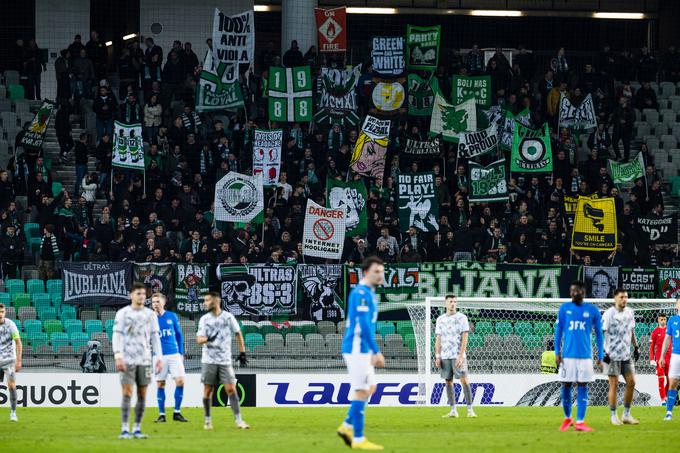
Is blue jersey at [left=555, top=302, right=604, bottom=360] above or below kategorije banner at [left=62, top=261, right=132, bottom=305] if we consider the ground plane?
above

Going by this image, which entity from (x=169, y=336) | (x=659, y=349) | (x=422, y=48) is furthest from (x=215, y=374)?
(x=422, y=48)

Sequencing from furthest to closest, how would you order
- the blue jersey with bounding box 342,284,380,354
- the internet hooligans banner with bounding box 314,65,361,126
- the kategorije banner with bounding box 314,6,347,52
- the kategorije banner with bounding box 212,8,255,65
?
the kategorije banner with bounding box 314,6,347,52, the internet hooligans banner with bounding box 314,65,361,126, the kategorije banner with bounding box 212,8,255,65, the blue jersey with bounding box 342,284,380,354

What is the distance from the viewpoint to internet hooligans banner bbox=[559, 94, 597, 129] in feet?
113

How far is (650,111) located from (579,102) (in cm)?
507

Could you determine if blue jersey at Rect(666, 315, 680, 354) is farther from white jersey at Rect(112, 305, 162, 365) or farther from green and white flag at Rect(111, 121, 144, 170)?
green and white flag at Rect(111, 121, 144, 170)

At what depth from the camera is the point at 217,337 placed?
1717 centimetres

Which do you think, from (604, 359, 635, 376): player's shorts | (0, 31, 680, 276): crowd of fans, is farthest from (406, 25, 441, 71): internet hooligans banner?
(604, 359, 635, 376): player's shorts

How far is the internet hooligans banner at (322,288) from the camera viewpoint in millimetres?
29125

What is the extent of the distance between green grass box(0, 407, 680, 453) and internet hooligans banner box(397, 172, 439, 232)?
9.72 metres

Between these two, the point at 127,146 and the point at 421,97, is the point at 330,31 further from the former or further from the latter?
the point at 127,146

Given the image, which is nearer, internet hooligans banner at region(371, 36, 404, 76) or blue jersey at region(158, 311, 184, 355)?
blue jersey at region(158, 311, 184, 355)

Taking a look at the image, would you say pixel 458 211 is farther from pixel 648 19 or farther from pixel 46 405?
pixel 648 19

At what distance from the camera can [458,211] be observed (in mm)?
31672

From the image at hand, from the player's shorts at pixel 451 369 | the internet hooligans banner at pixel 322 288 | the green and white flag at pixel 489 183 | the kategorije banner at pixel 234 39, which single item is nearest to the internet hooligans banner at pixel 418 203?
the green and white flag at pixel 489 183
